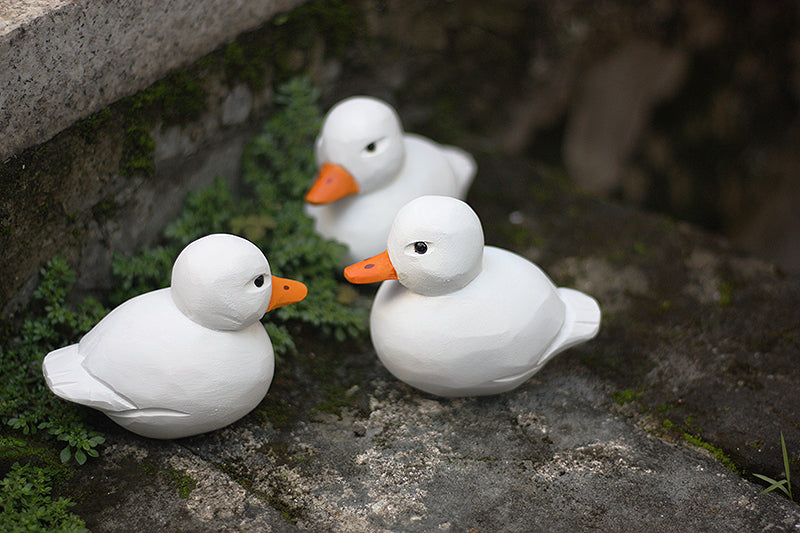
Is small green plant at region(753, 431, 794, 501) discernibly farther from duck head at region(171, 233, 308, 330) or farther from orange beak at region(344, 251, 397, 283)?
duck head at region(171, 233, 308, 330)

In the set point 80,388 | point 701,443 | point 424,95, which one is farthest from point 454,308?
point 424,95

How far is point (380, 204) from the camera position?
10.5 ft

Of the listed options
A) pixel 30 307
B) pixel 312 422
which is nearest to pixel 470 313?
pixel 312 422

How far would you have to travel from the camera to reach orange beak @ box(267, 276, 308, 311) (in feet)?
8.17

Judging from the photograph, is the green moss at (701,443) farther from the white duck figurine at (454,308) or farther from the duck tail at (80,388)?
the duck tail at (80,388)

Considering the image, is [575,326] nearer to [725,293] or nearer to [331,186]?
[725,293]

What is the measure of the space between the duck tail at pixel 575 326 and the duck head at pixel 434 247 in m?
0.41

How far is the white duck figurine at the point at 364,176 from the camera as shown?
3135mm

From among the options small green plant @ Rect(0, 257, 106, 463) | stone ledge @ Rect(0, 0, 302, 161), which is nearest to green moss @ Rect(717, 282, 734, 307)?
stone ledge @ Rect(0, 0, 302, 161)

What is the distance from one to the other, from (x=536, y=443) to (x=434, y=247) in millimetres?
750

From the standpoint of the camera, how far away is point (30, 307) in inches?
105

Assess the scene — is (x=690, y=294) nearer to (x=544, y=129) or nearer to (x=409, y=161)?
(x=409, y=161)

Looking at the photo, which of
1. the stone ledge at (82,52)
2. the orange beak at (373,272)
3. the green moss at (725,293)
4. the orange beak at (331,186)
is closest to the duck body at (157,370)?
the orange beak at (373,272)

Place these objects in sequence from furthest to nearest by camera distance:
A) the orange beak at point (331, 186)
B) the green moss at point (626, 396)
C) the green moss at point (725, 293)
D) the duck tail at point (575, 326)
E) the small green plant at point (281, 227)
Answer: the green moss at point (725, 293) < the orange beak at point (331, 186) < the small green plant at point (281, 227) < the green moss at point (626, 396) < the duck tail at point (575, 326)
